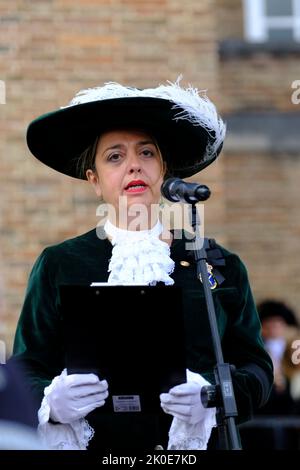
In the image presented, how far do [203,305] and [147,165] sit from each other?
1.72ft

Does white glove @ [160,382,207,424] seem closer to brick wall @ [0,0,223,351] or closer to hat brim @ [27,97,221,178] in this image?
hat brim @ [27,97,221,178]

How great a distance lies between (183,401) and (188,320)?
359 mm

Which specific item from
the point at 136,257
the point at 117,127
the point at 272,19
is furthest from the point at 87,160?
the point at 272,19

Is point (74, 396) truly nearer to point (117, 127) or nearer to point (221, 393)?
point (221, 393)

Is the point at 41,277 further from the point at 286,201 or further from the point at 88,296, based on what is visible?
the point at 286,201

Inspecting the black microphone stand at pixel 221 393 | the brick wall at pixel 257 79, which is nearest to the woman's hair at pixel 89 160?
the black microphone stand at pixel 221 393

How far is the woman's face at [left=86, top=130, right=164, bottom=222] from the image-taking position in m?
4.51

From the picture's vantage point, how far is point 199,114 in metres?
4.70

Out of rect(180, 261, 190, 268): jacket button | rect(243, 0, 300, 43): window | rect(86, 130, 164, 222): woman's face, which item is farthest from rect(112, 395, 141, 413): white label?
rect(243, 0, 300, 43): window

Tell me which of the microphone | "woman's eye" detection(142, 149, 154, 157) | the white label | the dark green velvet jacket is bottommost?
the white label

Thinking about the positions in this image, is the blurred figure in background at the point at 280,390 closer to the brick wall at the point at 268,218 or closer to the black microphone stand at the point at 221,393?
the brick wall at the point at 268,218

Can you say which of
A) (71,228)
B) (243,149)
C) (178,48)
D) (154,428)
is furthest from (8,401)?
(243,149)

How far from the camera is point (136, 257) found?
4.54 metres

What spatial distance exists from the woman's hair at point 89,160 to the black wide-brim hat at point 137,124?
1 cm
